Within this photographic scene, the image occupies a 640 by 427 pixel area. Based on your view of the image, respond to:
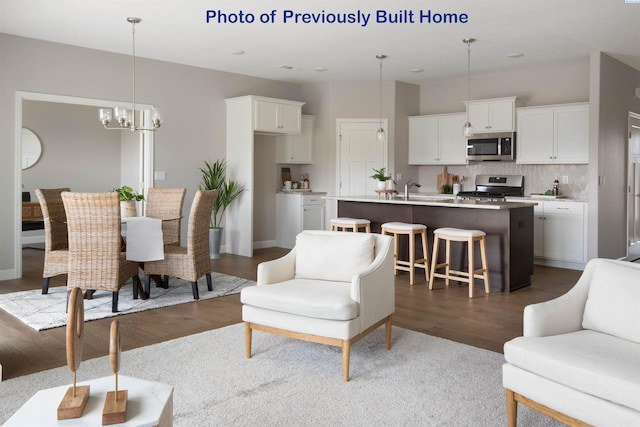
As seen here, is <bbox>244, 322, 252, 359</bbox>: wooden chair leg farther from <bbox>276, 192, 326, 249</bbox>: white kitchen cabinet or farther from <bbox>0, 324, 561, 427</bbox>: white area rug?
<bbox>276, 192, 326, 249</bbox>: white kitchen cabinet

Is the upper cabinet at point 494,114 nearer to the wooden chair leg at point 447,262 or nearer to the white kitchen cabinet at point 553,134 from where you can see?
the white kitchen cabinet at point 553,134

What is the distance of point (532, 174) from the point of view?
760 cm

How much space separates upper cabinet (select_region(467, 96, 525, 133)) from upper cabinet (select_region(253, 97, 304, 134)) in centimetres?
255

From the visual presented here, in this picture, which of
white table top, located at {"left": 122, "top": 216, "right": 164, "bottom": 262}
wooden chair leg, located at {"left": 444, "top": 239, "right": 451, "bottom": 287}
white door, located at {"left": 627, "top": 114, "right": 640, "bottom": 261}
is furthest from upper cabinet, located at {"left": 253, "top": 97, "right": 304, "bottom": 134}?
white door, located at {"left": 627, "top": 114, "right": 640, "bottom": 261}

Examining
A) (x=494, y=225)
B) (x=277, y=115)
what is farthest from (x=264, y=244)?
(x=494, y=225)

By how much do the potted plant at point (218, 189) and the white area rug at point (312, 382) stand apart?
378 cm

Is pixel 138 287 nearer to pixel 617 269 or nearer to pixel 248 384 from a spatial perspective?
pixel 248 384

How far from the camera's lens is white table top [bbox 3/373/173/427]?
5.50 feet

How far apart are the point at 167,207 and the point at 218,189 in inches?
70.7

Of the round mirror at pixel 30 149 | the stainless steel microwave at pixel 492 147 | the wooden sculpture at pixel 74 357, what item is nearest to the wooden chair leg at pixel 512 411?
the wooden sculpture at pixel 74 357

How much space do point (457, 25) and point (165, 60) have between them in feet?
12.4

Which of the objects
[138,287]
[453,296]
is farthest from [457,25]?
[138,287]

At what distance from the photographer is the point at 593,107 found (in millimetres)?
6410

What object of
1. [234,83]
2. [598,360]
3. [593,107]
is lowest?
[598,360]
